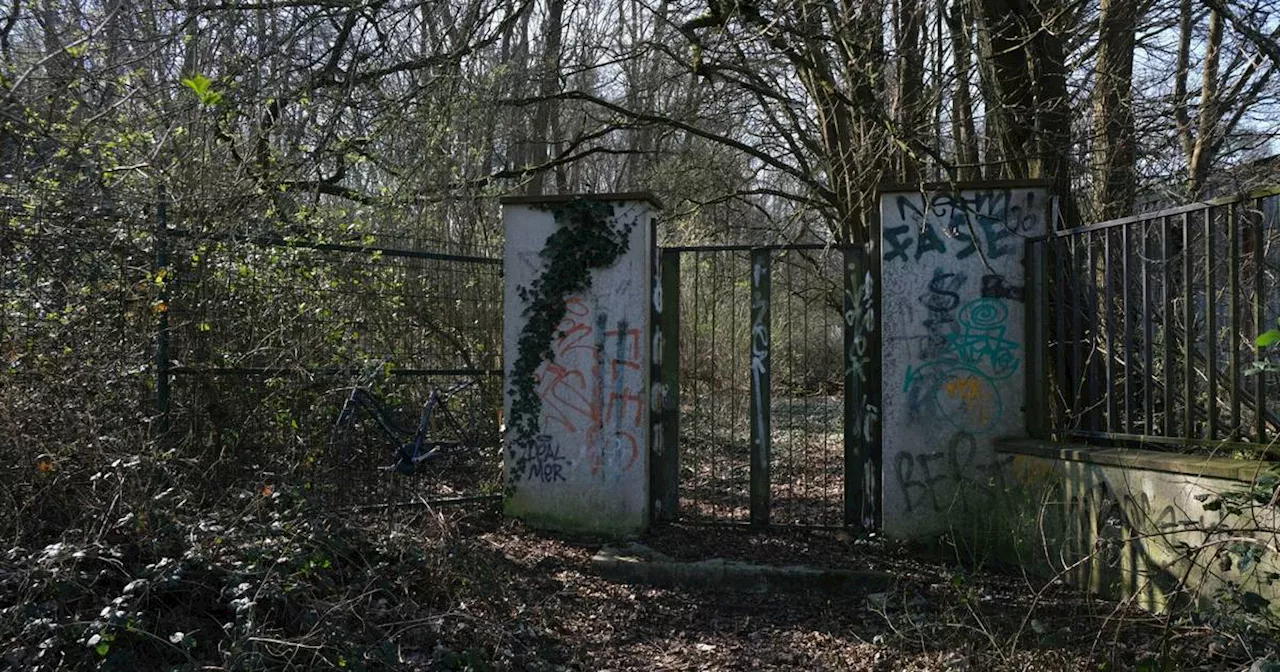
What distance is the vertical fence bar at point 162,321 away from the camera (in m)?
5.86

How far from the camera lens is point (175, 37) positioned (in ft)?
21.2

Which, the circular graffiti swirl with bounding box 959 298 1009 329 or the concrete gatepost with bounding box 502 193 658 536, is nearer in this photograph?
the circular graffiti swirl with bounding box 959 298 1009 329

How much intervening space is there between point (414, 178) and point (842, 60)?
14.1ft

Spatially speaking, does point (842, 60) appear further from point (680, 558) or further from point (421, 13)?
point (680, 558)

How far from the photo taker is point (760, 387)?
22.1 ft

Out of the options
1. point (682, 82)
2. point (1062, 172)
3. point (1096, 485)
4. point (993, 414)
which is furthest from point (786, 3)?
point (682, 82)

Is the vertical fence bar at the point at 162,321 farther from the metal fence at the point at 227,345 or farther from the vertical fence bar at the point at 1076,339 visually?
the vertical fence bar at the point at 1076,339

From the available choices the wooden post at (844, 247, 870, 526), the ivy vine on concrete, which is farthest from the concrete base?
the ivy vine on concrete

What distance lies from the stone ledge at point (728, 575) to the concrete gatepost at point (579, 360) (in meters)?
0.69

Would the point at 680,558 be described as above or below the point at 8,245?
below

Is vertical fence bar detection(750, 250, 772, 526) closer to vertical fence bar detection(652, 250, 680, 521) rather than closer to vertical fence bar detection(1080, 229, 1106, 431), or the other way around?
vertical fence bar detection(652, 250, 680, 521)

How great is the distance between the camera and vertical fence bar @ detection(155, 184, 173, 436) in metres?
5.86

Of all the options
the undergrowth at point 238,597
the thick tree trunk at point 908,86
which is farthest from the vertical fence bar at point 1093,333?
the undergrowth at point 238,597

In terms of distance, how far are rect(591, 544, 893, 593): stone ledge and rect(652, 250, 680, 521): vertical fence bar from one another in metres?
0.74
